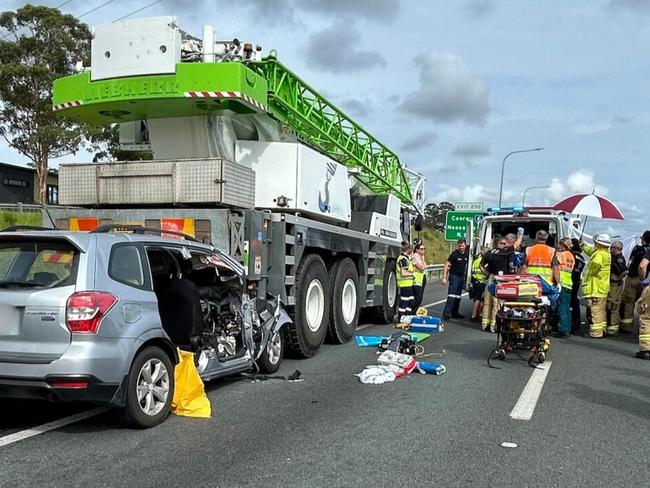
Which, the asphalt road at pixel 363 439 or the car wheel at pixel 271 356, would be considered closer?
the asphalt road at pixel 363 439

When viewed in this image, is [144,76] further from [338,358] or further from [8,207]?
[8,207]

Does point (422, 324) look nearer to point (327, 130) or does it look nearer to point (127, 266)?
point (327, 130)

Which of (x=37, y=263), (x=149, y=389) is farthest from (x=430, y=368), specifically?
(x=37, y=263)

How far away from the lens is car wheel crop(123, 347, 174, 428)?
5055 mm

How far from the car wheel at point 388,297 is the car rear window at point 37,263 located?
26.2 ft

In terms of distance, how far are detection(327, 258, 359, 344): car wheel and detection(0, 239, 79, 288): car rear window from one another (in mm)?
5279

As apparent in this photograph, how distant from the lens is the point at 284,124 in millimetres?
9477

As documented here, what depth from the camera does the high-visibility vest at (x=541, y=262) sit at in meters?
9.99

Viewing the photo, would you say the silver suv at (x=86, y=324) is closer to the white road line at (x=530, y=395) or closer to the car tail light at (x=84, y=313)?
the car tail light at (x=84, y=313)

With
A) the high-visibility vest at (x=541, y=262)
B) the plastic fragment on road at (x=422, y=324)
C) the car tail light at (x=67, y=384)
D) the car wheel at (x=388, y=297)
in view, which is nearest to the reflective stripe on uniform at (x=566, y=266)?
the high-visibility vest at (x=541, y=262)

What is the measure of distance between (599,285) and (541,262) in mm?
1868

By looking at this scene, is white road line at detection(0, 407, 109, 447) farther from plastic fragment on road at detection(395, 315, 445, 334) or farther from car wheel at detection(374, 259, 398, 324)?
car wheel at detection(374, 259, 398, 324)

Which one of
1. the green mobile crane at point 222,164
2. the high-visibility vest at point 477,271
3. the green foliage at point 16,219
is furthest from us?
the green foliage at point 16,219

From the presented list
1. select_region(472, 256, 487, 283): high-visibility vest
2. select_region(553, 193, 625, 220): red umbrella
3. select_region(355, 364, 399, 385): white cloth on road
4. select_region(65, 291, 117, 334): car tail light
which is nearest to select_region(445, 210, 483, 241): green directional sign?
select_region(553, 193, 625, 220): red umbrella
